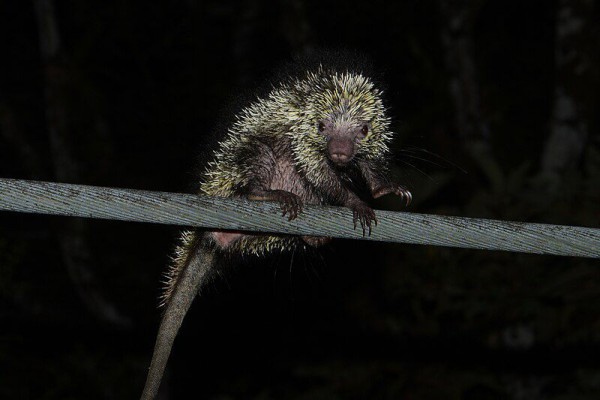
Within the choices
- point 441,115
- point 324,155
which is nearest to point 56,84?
point 441,115

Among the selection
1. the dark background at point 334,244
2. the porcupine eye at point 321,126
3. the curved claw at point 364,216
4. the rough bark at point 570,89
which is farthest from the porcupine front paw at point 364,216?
the rough bark at point 570,89

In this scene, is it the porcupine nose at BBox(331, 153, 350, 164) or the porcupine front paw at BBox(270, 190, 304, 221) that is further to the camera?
the porcupine nose at BBox(331, 153, 350, 164)

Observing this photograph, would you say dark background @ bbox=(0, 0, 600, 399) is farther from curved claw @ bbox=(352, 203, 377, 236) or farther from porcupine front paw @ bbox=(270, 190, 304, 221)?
curved claw @ bbox=(352, 203, 377, 236)

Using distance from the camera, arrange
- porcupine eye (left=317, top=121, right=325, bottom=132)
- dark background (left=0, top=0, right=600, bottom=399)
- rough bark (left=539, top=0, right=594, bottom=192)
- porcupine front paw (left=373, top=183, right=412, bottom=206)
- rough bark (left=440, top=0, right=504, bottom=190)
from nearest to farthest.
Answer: porcupine eye (left=317, top=121, right=325, bottom=132) < porcupine front paw (left=373, top=183, right=412, bottom=206) < dark background (left=0, top=0, right=600, bottom=399) < rough bark (left=539, top=0, right=594, bottom=192) < rough bark (left=440, top=0, right=504, bottom=190)

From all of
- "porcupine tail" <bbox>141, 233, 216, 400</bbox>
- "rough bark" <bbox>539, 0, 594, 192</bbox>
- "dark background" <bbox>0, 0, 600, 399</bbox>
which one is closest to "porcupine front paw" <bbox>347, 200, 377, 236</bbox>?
"porcupine tail" <bbox>141, 233, 216, 400</bbox>

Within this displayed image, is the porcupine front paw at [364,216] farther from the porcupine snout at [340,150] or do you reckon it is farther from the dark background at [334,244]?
the dark background at [334,244]

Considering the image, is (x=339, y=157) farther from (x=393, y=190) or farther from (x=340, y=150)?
(x=393, y=190)
